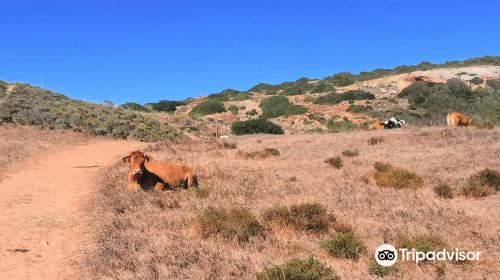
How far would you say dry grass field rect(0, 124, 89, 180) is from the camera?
1692 cm

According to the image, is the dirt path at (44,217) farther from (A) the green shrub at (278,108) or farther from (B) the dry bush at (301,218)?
(A) the green shrub at (278,108)

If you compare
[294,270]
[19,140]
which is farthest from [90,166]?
[294,270]

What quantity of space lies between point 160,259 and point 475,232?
5.08 m

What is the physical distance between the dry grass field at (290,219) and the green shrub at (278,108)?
107 ft

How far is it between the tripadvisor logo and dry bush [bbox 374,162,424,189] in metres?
5.37

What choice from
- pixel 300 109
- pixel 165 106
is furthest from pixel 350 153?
pixel 165 106

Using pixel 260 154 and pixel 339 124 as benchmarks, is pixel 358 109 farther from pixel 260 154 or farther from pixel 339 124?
pixel 260 154

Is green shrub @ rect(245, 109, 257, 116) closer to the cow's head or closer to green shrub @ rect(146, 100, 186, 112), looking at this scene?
green shrub @ rect(146, 100, 186, 112)

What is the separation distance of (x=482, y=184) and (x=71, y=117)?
82.3 ft

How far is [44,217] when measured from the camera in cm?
941

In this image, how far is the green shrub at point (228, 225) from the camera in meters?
7.63

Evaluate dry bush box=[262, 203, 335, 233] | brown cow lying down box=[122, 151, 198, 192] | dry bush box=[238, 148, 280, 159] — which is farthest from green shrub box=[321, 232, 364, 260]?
dry bush box=[238, 148, 280, 159]

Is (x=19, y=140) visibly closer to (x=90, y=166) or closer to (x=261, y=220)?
(x=90, y=166)

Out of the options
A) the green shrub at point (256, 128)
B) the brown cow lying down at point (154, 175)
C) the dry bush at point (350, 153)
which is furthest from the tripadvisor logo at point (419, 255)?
the green shrub at point (256, 128)
